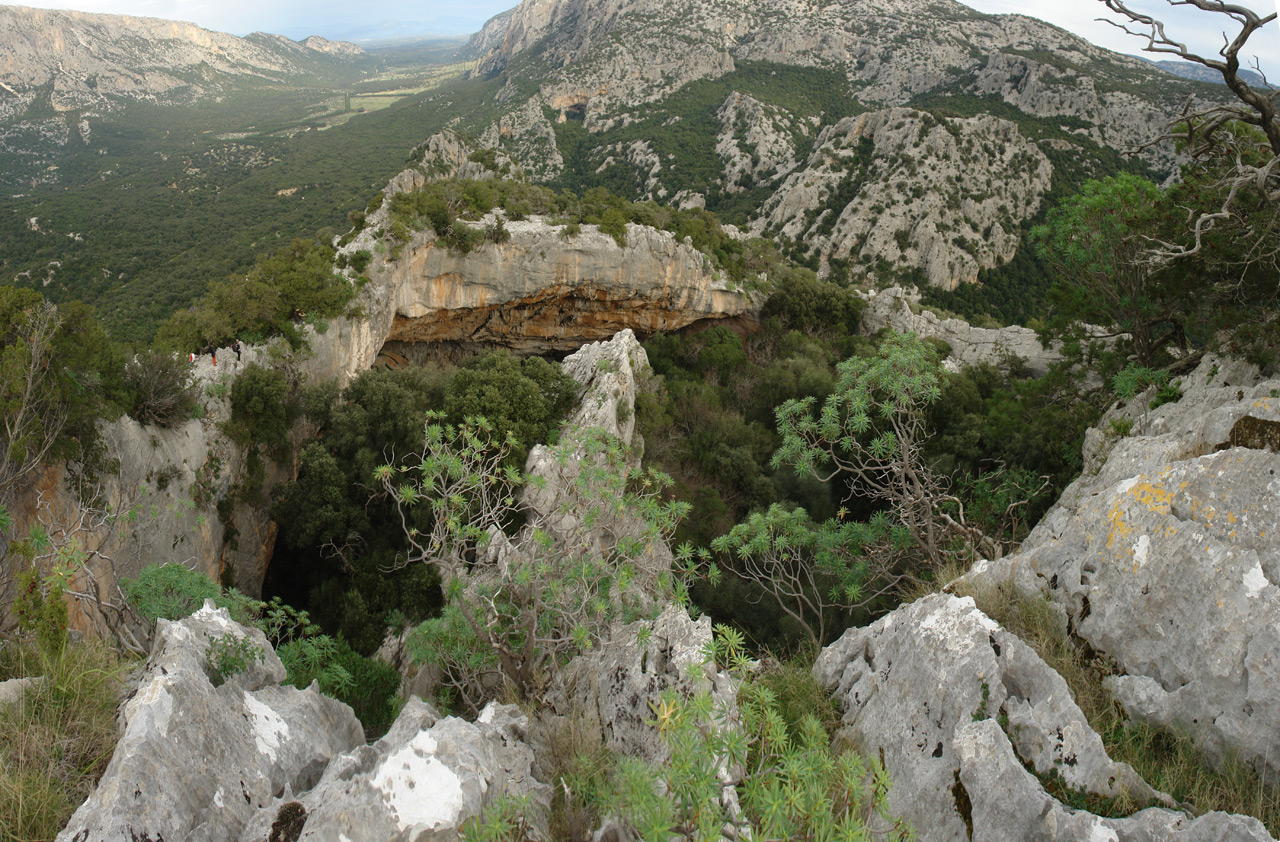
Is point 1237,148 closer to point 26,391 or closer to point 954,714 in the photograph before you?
point 954,714

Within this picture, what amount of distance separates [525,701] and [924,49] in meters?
99.9

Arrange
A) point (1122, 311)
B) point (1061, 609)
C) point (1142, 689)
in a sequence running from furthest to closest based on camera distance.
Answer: point (1122, 311), point (1061, 609), point (1142, 689)

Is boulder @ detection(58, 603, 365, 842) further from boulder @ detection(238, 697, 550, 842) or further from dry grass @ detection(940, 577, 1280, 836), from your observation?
dry grass @ detection(940, 577, 1280, 836)

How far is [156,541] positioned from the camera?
1123cm

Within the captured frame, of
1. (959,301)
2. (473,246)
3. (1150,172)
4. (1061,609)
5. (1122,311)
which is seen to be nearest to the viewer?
(1061,609)

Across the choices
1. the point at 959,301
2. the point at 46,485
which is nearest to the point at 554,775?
the point at 46,485

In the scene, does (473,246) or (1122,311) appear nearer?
(1122,311)

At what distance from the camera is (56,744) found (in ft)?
12.3

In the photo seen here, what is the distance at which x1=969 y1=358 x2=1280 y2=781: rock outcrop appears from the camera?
4004mm

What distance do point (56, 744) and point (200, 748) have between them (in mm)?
800

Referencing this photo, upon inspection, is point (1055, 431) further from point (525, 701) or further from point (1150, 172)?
point (1150, 172)

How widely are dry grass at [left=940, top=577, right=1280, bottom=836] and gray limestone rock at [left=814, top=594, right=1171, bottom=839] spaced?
0.37 meters

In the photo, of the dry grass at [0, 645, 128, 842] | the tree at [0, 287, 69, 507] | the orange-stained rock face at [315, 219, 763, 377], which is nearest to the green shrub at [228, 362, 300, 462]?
the orange-stained rock face at [315, 219, 763, 377]

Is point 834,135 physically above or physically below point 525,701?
above
